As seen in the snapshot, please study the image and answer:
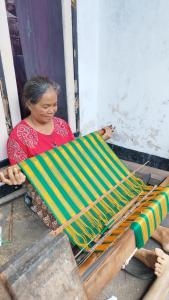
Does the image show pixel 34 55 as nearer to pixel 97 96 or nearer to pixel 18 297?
pixel 97 96

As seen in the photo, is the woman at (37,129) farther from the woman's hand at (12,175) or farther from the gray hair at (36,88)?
the woman's hand at (12,175)

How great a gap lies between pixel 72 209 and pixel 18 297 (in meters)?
1.20

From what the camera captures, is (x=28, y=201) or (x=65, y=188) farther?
(x=28, y=201)

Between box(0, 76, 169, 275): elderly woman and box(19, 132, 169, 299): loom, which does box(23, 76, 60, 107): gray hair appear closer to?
box(0, 76, 169, 275): elderly woman

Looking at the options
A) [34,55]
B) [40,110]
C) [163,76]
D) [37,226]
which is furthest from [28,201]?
[163,76]

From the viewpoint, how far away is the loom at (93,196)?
5.32ft

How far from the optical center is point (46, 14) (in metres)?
2.49

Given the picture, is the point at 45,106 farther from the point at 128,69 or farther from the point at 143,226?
the point at 128,69

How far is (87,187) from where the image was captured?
209cm

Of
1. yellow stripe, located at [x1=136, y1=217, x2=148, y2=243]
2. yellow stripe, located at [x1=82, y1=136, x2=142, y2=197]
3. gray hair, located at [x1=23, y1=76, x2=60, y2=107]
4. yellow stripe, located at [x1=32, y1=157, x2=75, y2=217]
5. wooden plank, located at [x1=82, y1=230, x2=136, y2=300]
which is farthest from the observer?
yellow stripe, located at [x1=82, y1=136, x2=142, y2=197]

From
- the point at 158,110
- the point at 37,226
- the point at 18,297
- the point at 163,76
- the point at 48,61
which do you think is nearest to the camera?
the point at 18,297

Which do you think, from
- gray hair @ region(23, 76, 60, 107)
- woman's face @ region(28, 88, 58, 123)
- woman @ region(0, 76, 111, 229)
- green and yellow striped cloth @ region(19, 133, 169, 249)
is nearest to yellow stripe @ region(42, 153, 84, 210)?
green and yellow striped cloth @ region(19, 133, 169, 249)

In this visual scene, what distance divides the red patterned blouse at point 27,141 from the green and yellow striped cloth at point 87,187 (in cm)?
28

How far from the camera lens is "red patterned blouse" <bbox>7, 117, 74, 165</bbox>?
2160 mm
